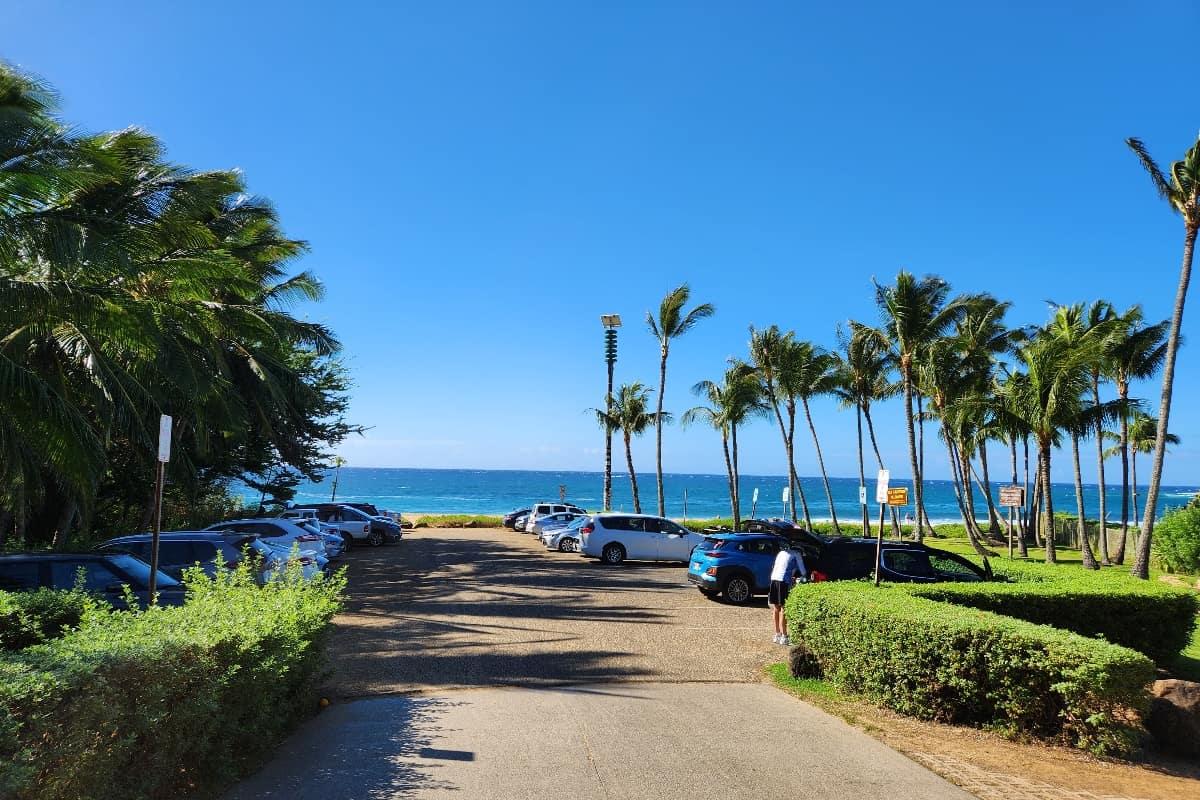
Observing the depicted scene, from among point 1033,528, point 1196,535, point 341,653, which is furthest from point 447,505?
point 341,653

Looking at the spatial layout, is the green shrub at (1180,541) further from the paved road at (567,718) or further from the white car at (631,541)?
the paved road at (567,718)

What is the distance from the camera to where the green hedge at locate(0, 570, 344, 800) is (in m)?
3.70

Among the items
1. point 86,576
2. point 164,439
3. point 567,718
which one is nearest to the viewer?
point 567,718

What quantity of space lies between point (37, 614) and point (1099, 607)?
1236 centimetres

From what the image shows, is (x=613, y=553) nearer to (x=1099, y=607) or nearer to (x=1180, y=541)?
(x=1099, y=607)

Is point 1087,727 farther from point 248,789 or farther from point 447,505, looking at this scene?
point 447,505

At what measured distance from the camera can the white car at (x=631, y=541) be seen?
2336cm

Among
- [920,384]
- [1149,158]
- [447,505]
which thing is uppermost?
[1149,158]

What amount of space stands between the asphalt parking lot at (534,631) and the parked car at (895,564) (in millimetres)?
1492

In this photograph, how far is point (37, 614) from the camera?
7285 mm

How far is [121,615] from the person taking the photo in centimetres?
558

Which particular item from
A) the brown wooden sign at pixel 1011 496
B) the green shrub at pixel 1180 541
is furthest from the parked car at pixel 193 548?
the green shrub at pixel 1180 541

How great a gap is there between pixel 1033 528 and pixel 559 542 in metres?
28.5

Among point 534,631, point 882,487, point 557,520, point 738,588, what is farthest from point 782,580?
point 557,520
